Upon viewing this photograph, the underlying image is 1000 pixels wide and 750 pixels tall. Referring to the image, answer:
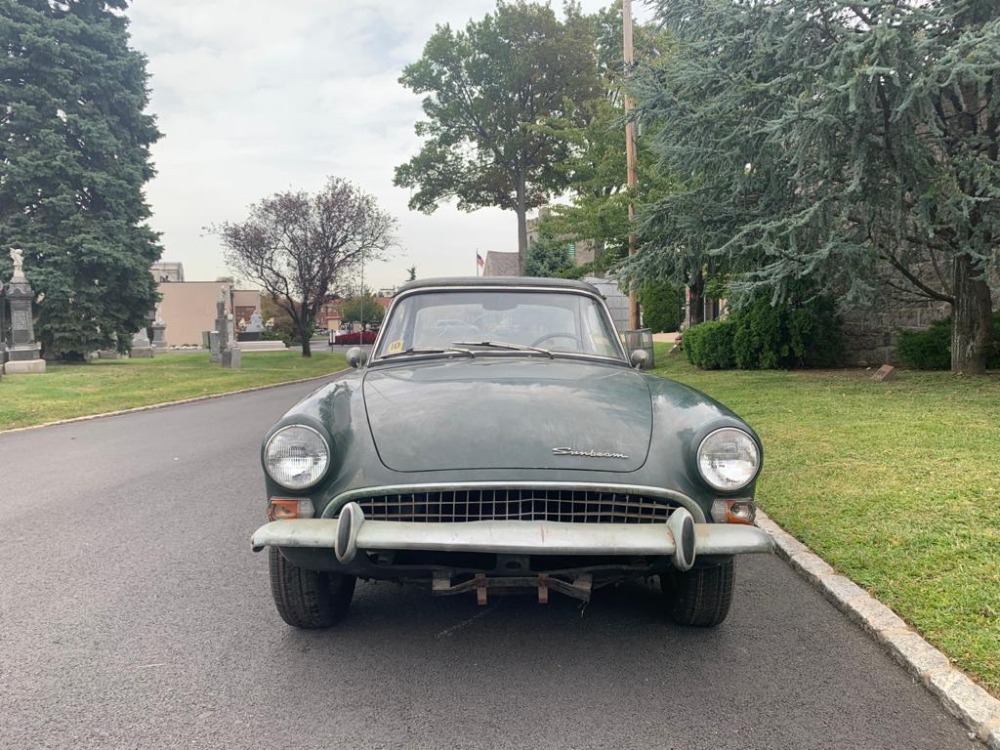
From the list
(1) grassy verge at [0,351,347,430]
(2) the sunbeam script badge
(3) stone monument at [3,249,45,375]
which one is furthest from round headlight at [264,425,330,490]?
(3) stone monument at [3,249,45,375]

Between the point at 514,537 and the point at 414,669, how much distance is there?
78 cm

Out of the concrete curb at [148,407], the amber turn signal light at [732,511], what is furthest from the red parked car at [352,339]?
the amber turn signal light at [732,511]

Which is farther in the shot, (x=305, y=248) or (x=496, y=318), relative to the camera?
(x=305, y=248)

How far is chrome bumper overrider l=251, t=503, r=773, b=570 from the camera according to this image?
2.42 m

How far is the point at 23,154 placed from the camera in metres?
23.1

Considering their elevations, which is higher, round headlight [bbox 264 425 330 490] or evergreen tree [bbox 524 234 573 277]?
evergreen tree [bbox 524 234 573 277]

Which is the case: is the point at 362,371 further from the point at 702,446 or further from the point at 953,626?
the point at 953,626

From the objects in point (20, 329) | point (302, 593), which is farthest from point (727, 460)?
point (20, 329)

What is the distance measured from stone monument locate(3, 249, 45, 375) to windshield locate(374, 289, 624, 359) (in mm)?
19505

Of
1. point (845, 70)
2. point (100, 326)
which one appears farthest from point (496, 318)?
point (100, 326)

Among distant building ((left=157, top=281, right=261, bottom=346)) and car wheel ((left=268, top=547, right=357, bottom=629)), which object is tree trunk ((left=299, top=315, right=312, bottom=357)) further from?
distant building ((left=157, top=281, right=261, bottom=346))

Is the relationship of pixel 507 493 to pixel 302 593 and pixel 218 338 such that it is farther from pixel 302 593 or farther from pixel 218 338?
pixel 218 338

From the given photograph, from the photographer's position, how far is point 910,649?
9.23 feet

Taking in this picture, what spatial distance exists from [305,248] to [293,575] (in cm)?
3045
